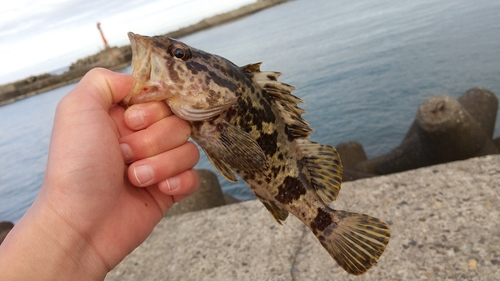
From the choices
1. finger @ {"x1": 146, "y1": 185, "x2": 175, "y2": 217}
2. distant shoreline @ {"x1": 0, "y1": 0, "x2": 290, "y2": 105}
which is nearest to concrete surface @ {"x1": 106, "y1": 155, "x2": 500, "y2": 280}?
finger @ {"x1": 146, "y1": 185, "x2": 175, "y2": 217}

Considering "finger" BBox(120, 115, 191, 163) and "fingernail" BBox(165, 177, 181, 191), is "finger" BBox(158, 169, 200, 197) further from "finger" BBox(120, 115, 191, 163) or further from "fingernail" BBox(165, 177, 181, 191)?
"finger" BBox(120, 115, 191, 163)

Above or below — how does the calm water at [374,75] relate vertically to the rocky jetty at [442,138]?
below

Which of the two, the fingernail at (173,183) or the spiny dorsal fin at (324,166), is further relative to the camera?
the spiny dorsal fin at (324,166)

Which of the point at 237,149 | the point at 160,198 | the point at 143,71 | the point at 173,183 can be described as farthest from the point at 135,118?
the point at 160,198

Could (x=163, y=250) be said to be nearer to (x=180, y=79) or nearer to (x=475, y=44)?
(x=180, y=79)

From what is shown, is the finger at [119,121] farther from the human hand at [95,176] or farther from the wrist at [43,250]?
the wrist at [43,250]

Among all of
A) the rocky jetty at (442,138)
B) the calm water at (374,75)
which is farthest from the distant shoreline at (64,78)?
the rocky jetty at (442,138)

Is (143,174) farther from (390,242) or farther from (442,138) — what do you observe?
(442,138)
